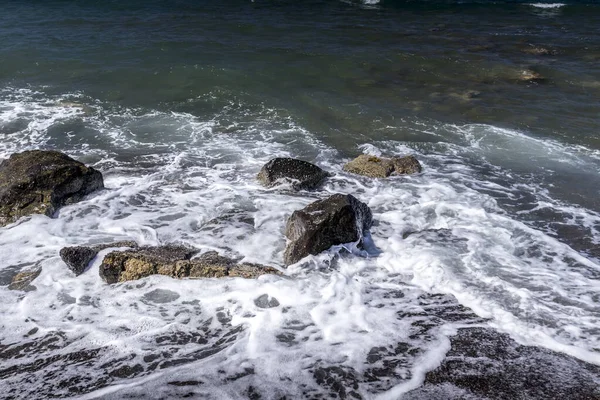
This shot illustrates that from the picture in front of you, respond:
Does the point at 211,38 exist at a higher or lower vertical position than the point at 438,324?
higher

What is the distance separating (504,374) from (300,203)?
507 centimetres

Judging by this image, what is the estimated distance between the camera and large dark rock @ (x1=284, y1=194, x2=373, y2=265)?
8000 mm

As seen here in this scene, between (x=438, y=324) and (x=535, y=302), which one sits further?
(x=535, y=302)

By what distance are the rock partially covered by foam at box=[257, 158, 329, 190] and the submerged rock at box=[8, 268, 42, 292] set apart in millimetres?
4518

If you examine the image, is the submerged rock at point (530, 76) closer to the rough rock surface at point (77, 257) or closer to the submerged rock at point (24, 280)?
the rough rock surface at point (77, 257)

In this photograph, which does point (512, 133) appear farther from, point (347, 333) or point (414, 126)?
point (347, 333)

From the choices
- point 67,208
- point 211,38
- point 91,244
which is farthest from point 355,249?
point 211,38

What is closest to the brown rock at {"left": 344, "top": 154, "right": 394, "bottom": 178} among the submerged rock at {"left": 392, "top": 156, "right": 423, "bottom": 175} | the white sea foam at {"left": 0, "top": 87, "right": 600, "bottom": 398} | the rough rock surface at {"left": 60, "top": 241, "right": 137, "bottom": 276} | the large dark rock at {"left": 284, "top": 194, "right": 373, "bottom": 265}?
the submerged rock at {"left": 392, "top": 156, "right": 423, "bottom": 175}

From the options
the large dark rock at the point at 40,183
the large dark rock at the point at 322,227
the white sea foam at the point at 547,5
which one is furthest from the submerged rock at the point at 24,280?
the white sea foam at the point at 547,5

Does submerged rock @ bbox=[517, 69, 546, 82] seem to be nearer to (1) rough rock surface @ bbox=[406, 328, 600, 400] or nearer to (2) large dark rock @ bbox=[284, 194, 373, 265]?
(2) large dark rock @ bbox=[284, 194, 373, 265]

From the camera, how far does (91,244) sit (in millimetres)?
8688

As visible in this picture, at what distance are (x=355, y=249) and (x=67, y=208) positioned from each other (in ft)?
17.7

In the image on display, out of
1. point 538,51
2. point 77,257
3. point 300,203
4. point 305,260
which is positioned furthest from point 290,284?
point 538,51

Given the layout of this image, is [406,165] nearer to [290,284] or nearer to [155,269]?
[290,284]
